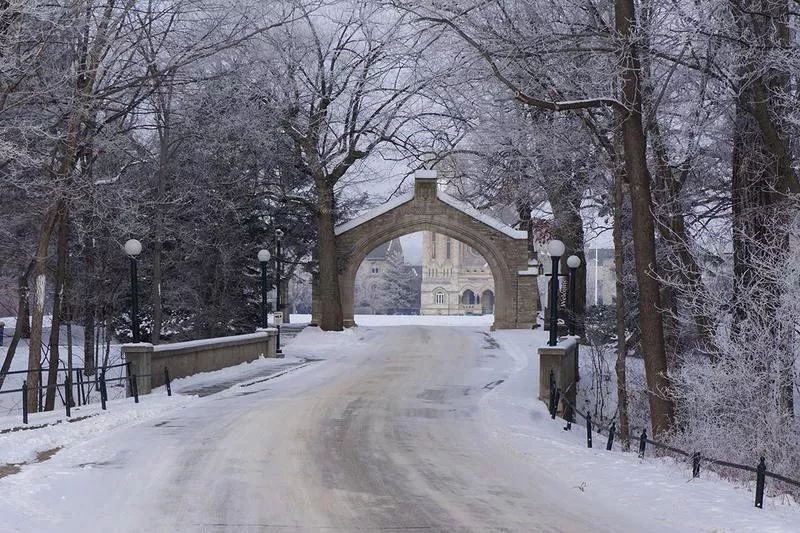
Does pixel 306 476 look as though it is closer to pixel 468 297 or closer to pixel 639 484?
pixel 639 484

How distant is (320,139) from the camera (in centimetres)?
3666

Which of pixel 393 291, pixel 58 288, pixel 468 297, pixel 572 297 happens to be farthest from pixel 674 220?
pixel 468 297

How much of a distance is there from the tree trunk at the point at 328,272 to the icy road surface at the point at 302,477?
1834cm

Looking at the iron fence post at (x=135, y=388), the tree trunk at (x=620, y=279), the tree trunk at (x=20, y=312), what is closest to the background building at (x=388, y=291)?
the tree trunk at (x=20, y=312)

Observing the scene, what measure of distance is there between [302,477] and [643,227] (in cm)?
764

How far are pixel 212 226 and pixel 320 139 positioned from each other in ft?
18.2

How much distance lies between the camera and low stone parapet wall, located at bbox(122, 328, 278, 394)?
20.5 metres

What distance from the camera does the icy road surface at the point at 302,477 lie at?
9.02m

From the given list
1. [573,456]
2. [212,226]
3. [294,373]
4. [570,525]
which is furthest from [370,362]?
[570,525]

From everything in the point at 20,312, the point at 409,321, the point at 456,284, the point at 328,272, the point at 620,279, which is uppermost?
the point at 456,284

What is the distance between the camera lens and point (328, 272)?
37781 mm

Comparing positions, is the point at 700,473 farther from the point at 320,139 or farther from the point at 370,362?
the point at 320,139

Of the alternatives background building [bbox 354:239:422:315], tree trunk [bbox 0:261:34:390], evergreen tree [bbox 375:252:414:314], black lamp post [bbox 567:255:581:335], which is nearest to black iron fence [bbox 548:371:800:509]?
black lamp post [bbox 567:255:581:335]

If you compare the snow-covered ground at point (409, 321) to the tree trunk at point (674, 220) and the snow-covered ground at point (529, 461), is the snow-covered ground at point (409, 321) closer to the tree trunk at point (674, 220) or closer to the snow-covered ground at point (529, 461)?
the snow-covered ground at point (529, 461)
